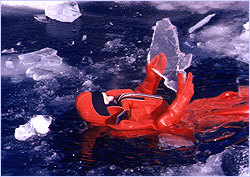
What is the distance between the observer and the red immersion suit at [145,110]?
2.60m

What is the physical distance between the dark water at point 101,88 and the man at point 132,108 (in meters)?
0.11

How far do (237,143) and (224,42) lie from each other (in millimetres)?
1748

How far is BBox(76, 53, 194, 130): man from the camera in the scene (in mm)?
2596

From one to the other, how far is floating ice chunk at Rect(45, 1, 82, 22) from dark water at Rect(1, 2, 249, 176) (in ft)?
0.26

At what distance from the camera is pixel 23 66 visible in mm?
3697

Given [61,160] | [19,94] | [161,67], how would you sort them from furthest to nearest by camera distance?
[19,94], [161,67], [61,160]

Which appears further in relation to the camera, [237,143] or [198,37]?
[198,37]

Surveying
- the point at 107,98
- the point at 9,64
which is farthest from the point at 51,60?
the point at 107,98

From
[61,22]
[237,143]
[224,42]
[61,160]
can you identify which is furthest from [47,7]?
[237,143]

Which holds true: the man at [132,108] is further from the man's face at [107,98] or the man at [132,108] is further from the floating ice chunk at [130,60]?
the floating ice chunk at [130,60]

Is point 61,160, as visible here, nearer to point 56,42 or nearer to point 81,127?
point 81,127

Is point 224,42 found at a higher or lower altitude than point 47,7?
lower

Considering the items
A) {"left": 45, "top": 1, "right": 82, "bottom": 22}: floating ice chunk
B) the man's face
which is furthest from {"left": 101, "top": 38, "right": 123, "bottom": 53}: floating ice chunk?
the man's face

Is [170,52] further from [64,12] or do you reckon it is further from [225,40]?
[64,12]
